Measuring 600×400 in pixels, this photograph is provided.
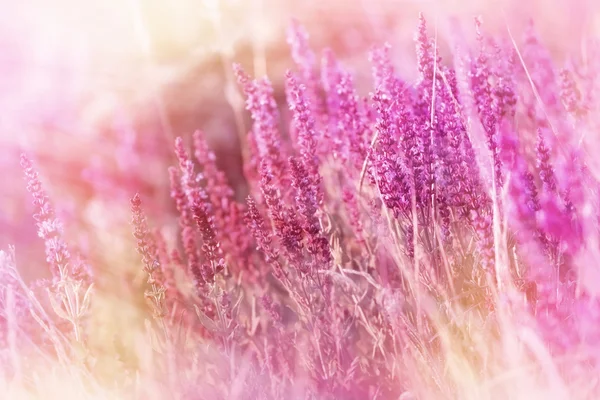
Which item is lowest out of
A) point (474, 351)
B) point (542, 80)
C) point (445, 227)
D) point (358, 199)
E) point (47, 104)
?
point (474, 351)

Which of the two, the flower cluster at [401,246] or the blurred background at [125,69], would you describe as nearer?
the flower cluster at [401,246]

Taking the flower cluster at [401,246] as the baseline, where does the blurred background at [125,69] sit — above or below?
above

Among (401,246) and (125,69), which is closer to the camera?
(401,246)

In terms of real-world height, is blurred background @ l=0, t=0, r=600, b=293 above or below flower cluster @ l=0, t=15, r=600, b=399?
above

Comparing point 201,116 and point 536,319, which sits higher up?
point 201,116

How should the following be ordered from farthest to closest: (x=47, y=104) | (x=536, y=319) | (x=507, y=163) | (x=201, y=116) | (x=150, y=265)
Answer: (x=201, y=116) → (x=47, y=104) → (x=150, y=265) → (x=507, y=163) → (x=536, y=319)

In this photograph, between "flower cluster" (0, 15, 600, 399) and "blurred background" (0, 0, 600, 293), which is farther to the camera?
"blurred background" (0, 0, 600, 293)

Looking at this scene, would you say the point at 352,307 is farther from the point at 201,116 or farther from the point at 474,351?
the point at 201,116

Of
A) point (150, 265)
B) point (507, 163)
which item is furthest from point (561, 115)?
point (150, 265)
